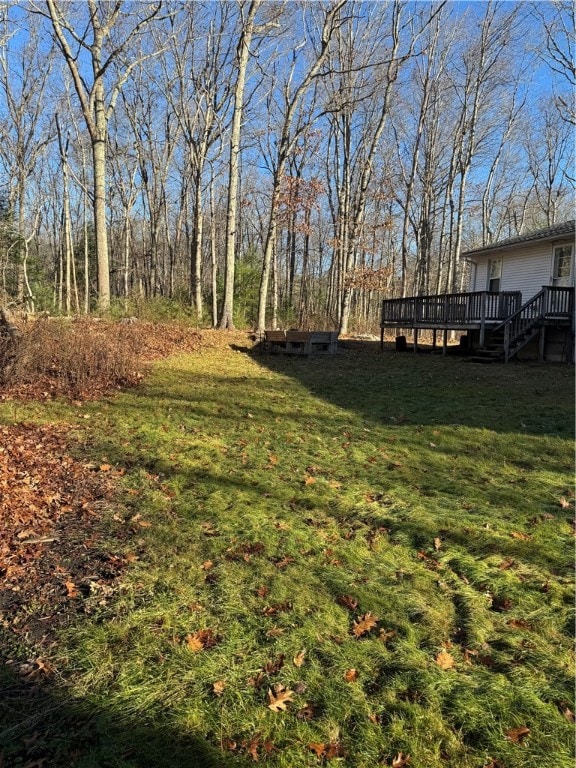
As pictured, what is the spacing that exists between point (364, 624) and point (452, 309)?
15257 millimetres

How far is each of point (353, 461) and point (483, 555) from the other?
2185 millimetres

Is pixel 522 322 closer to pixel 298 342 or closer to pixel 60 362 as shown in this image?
pixel 298 342

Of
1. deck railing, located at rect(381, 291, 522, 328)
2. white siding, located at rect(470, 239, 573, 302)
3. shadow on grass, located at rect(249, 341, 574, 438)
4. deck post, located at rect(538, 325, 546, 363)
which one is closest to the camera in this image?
shadow on grass, located at rect(249, 341, 574, 438)

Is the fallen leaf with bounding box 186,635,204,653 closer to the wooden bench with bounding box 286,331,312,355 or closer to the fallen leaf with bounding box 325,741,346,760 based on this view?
the fallen leaf with bounding box 325,741,346,760

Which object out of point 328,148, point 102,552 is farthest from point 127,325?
point 328,148

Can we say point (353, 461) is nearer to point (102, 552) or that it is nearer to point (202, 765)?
point (102, 552)

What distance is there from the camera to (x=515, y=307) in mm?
15156

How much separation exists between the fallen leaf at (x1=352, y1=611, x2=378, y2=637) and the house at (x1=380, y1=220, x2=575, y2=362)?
1301 centimetres

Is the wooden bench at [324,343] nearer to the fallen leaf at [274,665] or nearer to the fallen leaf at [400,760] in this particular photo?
the fallen leaf at [274,665]

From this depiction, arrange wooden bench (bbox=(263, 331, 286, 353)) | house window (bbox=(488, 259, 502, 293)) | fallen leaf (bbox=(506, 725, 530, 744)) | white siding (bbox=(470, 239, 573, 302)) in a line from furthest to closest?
house window (bbox=(488, 259, 502, 293)) < white siding (bbox=(470, 239, 573, 302)) < wooden bench (bbox=(263, 331, 286, 353)) < fallen leaf (bbox=(506, 725, 530, 744))

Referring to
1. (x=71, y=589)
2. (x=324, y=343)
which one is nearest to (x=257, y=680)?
(x=71, y=589)

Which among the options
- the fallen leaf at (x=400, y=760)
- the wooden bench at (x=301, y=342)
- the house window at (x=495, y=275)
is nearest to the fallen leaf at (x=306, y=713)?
the fallen leaf at (x=400, y=760)

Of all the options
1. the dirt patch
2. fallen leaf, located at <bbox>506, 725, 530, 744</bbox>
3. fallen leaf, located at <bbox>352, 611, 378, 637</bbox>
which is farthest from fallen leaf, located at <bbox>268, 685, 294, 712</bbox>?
the dirt patch

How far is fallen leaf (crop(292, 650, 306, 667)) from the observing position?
2.49 meters
